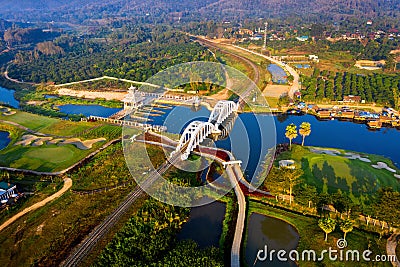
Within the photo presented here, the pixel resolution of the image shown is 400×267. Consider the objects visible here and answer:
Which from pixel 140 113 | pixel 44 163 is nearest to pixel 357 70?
pixel 140 113

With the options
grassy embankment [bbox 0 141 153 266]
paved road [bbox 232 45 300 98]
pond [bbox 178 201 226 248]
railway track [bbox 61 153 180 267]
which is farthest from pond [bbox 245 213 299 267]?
paved road [bbox 232 45 300 98]

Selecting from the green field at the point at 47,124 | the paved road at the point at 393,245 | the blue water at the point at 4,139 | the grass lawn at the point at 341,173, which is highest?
the paved road at the point at 393,245

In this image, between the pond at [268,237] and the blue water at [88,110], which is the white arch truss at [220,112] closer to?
the blue water at [88,110]

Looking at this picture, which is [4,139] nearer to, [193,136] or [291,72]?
[193,136]

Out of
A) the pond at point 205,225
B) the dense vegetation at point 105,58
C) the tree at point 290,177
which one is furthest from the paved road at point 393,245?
the dense vegetation at point 105,58

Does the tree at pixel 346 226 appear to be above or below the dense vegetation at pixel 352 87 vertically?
above

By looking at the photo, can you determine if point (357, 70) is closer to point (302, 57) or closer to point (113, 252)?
point (302, 57)
